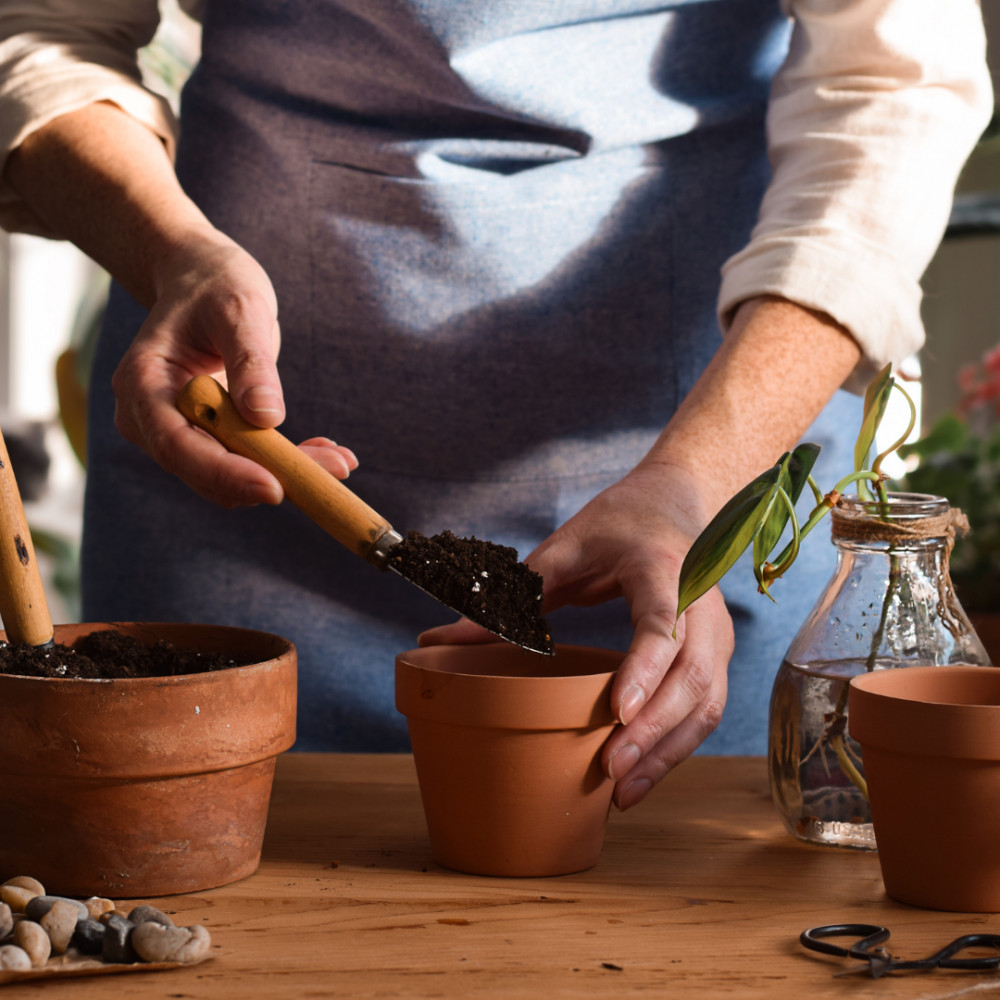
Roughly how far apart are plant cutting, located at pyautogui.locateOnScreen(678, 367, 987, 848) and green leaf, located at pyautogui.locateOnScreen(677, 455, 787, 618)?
4.2 inches

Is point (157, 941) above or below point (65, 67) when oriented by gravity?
below

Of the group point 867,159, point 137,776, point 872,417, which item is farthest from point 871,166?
point 137,776

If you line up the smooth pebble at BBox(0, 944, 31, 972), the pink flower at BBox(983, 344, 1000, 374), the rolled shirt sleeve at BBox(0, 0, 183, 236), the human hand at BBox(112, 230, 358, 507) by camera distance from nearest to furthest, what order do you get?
the smooth pebble at BBox(0, 944, 31, 972) → the human hand at BBox(112, 230, 358, 507) → the rolled shirt sleeve at BBox(0, 0, 183, 236) → the pink flower at BBox(983, 344, 1000, 374)

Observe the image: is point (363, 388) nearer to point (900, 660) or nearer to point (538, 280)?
point (538, 280)

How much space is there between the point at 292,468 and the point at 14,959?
331 mm

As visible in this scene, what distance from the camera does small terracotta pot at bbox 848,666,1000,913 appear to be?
630mm

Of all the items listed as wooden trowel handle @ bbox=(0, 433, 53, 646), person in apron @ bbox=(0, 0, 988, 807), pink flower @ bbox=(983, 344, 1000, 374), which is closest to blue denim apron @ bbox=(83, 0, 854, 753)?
person in apron @ bbox=(0, 0, 988, 807)

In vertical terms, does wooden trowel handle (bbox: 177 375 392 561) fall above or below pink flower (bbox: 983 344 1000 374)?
below

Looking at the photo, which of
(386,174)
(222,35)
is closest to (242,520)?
(386,174)

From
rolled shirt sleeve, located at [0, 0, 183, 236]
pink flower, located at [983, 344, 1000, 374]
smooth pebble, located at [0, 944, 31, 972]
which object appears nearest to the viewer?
smooth pebble, located at [0, 944, 31, 972]

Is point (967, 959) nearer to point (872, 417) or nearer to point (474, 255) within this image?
point (872, 417)

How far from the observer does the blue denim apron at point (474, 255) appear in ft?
3.73

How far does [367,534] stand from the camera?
75 cm

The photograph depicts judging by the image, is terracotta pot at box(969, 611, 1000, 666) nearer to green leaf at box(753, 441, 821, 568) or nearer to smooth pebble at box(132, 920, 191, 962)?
green leaf at box(753, 441, 821, 568)
